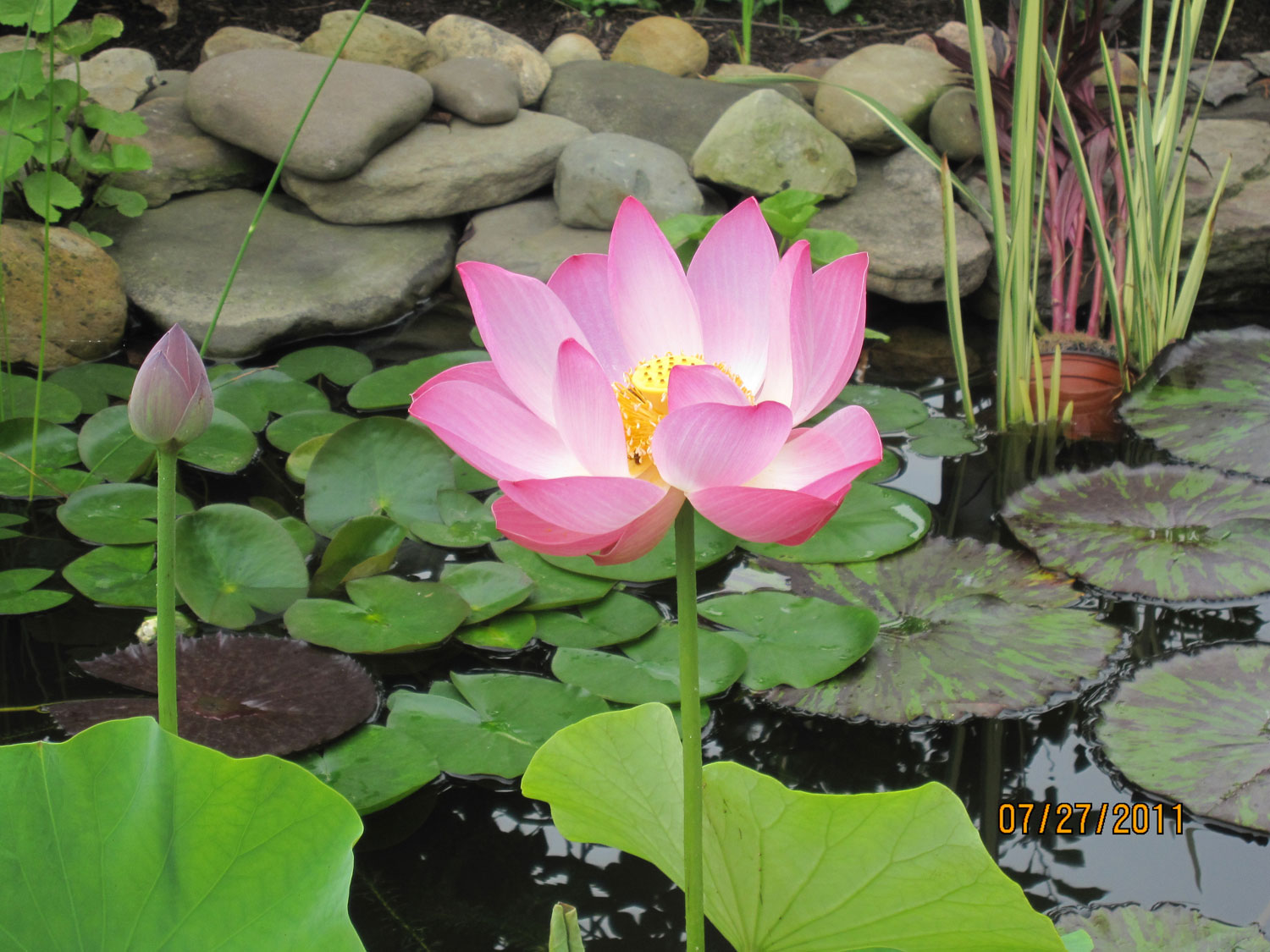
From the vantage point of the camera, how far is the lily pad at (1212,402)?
1.73m

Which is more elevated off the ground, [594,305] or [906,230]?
[594,305]

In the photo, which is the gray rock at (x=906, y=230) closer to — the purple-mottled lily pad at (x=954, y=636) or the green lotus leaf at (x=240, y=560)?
the purple-mottled lily pad at (x=954, y=636)

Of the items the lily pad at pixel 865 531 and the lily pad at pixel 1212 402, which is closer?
the lily pad at pixel 865 531

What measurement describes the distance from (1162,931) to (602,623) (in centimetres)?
71

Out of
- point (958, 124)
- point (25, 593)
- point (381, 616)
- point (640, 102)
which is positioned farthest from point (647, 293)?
point (640, 102)

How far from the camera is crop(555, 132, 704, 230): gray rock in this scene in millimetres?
2498

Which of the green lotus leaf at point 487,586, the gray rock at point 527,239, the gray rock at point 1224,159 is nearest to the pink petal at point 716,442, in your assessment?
the green lotus leaf at point 487,586

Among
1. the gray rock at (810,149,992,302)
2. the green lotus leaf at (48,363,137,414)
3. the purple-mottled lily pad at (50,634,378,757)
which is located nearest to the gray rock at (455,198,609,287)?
the gray rock at (810,149,992,302)

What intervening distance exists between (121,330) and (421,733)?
1512mm

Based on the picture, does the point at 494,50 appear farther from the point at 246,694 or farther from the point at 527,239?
the point at 246,694

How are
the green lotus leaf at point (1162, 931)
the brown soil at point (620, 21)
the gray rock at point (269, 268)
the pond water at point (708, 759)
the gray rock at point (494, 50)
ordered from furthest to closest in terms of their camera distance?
the brown soil at point (620, 21), the gray rock at point (494, 50), the gray rock at point (269, 268), the pond water at point (708, 759), the green lotus leaf at point (1162, 931)

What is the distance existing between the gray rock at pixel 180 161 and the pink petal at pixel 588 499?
240 centimetres

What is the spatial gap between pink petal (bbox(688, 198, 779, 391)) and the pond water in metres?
0.58

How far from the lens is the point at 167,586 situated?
2.18 ft
